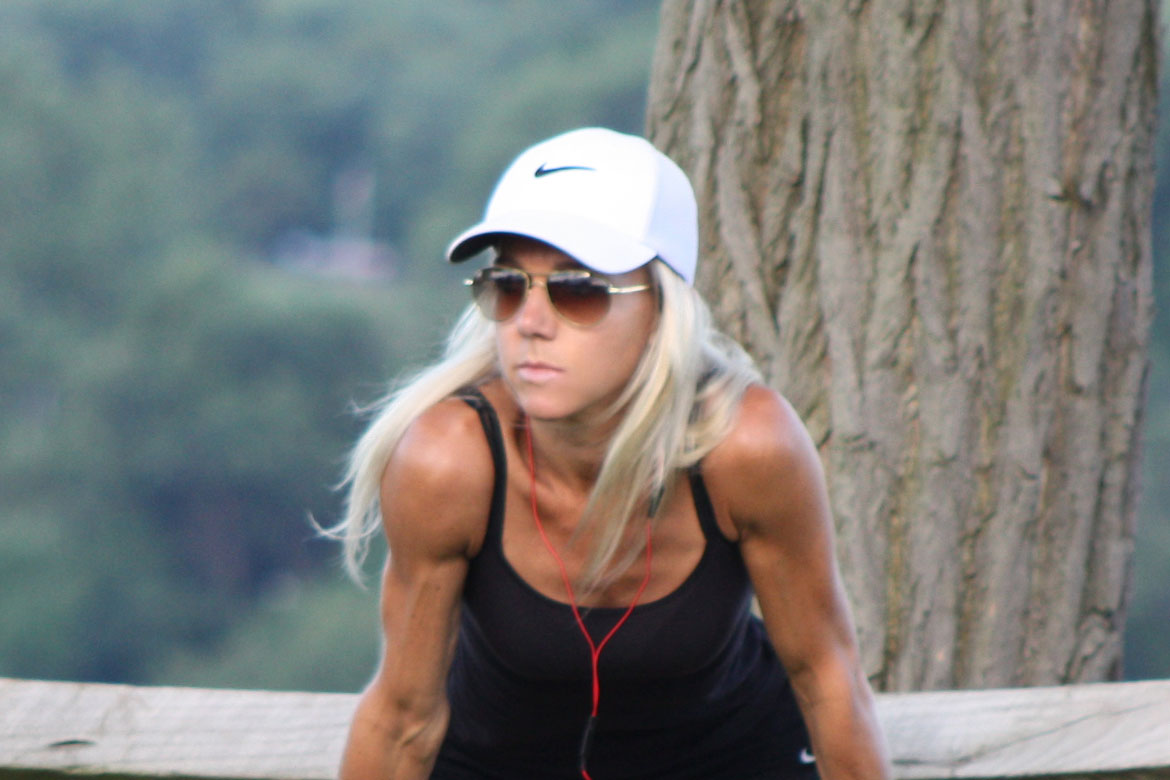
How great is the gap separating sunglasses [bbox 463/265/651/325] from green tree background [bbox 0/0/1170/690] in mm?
34605

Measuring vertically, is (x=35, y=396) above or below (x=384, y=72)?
below

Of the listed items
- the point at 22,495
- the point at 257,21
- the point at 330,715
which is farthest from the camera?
the point at 257,21

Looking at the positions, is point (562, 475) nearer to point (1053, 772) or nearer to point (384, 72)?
point (1053, 772)

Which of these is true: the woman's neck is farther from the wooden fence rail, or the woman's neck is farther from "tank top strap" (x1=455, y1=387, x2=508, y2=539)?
the wooden fence rail

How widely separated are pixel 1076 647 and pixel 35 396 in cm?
4901

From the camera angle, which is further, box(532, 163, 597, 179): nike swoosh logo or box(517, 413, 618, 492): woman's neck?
box(517, 413, 618, 492): woman's neck

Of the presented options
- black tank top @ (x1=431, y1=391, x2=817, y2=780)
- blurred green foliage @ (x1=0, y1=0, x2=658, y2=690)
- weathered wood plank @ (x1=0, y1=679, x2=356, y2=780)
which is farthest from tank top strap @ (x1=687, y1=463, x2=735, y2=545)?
blurred green foliage @ (x1=0, y1=0, x2=658, y2=690)

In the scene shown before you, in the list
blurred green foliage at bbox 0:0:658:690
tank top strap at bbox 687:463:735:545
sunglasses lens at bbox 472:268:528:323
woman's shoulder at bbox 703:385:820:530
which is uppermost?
sunglasses lens at bbox 472:268:528:323

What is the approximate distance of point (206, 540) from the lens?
4681cm

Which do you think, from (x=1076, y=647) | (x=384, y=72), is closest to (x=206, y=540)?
(x=384, y=72)

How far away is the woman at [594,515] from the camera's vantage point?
2.10 m

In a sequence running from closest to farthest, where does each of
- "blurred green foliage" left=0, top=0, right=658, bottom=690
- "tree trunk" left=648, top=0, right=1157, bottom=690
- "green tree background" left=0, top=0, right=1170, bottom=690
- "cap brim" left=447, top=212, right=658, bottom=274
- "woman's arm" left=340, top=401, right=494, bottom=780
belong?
"cap brim" left=447, top=212, right=658, bottom=274, "woman's arm" left=340, top=401, right=494, bottom=780, "tree trunk" left=648, top=0, right=1157, bottom=690, "green tree background" left=0, top=0, right=1170, bottom=690, "blurred green foliage" left=0, top=0, right=658, bottom=690

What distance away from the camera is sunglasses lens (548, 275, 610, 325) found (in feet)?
6.79

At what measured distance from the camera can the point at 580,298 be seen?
208cm
